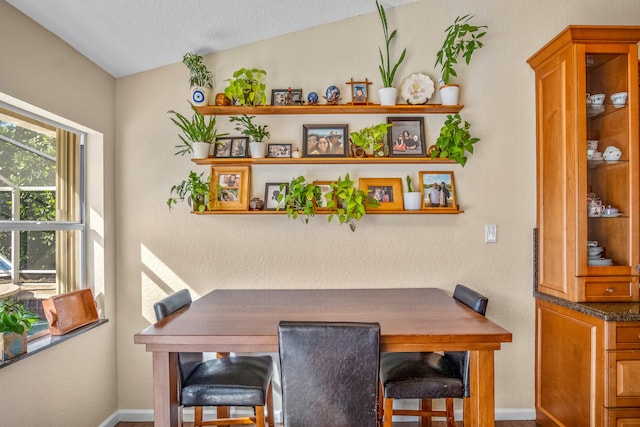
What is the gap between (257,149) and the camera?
2453 mm

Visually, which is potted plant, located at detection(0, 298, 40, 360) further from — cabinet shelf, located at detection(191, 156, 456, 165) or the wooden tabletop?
cabinet shelf, located at detection(191, 156, 456, 165)

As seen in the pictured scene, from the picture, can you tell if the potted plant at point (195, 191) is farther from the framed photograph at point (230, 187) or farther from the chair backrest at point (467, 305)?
the chair backrest at point (467, 305)

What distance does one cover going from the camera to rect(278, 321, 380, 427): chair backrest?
142cm

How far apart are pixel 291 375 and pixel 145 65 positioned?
2.18 meters

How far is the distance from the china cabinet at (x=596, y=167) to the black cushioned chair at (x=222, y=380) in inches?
67.3

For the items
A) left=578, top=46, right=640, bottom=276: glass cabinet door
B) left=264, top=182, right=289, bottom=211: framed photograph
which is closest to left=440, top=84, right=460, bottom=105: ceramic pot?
left=578, top=46, right=640, bottom=276: glass cabinet door

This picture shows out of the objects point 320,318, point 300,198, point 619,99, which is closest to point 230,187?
point 300,198

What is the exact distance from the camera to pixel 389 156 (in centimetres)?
250

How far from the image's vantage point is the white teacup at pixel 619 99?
2.07 meters

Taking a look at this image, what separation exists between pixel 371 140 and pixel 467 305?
1.13m

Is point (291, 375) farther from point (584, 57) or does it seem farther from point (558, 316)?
point (584, 57)

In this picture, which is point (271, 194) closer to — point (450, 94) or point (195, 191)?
point (195, 191)

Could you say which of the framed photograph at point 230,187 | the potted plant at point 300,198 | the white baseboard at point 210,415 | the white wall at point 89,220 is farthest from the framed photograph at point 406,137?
the white wall at point 89,220

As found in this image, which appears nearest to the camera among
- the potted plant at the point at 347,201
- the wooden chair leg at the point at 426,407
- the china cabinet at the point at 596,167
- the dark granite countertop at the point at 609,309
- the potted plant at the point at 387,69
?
the dark granite countertop at the point at 609,309
